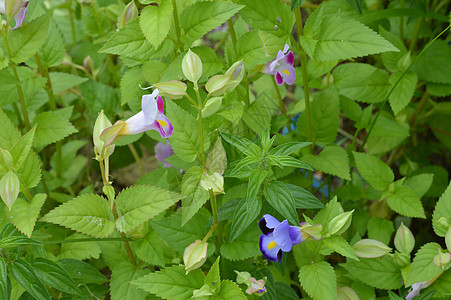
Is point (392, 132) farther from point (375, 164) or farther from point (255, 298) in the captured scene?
point (255, 298)

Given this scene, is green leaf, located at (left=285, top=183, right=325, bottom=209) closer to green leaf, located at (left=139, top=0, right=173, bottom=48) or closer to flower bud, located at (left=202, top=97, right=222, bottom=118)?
flower bud, located at (left=202, top=97, right=222, bottom=118)

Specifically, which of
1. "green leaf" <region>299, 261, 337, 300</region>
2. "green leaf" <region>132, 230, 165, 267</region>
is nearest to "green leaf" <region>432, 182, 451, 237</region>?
"green leaf" <region>299, 261, 337, 300</region>

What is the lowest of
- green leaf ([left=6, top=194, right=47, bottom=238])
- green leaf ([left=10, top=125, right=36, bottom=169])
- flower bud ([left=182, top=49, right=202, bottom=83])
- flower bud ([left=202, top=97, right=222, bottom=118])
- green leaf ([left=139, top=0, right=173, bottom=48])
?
green leaf ([left=6, top=194, right=47, bottom=238])

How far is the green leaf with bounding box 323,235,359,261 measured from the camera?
1.09m

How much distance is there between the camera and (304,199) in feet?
3.77

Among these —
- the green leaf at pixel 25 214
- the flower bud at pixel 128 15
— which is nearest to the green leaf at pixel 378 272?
the green leaf at pixel 25 214

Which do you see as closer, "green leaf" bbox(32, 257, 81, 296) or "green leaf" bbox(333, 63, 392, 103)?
"green leaf" bbox(32, 257, 81, 296)

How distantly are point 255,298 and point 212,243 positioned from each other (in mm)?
195

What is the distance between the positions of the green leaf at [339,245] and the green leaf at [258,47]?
1.65 ft

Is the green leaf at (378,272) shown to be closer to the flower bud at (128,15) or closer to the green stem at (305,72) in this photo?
the green stem at (305,72)

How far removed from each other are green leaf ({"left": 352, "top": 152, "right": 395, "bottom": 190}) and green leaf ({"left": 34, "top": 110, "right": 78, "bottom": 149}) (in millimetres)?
899

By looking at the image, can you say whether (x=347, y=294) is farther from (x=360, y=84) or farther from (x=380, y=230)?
(x=360, y=84)

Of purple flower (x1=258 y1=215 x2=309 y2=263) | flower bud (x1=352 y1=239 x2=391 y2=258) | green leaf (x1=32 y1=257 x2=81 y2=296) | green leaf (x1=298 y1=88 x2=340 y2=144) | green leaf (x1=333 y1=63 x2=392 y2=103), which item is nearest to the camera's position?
purple flower (x1=258 y1=215 x2=309 y2=263)

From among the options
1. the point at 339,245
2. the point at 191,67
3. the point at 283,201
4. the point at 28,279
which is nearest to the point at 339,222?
the point at 339,245
